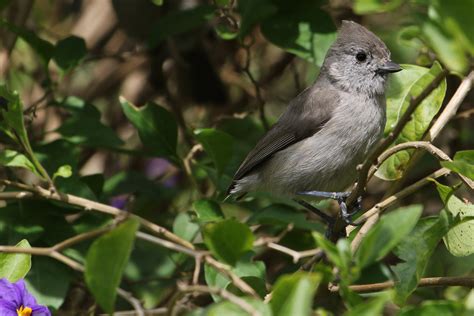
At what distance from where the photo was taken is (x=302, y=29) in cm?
317

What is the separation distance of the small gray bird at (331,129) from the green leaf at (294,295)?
1787mm

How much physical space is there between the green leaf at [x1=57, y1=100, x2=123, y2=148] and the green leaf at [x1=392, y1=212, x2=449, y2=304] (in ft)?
4.47

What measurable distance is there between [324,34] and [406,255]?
1.25 metres

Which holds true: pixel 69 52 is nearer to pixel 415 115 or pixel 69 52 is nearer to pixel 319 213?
pixel 319 213

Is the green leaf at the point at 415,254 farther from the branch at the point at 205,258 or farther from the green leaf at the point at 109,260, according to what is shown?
the green leaf at the point at 109,260

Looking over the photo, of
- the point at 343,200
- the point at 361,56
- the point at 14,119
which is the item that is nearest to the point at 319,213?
the point at 343,200

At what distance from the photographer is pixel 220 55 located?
4516 millimetres

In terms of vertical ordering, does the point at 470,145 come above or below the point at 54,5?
below

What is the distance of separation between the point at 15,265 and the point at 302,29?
155 centimetres

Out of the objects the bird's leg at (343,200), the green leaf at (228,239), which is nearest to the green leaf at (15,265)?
the green leaf at (228,239)

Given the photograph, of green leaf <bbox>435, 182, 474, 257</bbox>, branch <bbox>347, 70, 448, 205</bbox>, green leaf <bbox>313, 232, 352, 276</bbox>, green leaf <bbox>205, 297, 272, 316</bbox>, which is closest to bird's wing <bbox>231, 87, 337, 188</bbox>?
branch <bbox>347, 70, 448, 205</bbox>

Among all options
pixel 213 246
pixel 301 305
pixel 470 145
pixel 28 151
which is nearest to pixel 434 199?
pixel 470 145

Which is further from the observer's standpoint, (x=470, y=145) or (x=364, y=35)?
(x=470, y=145)

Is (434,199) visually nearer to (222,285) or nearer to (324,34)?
(324,34)
